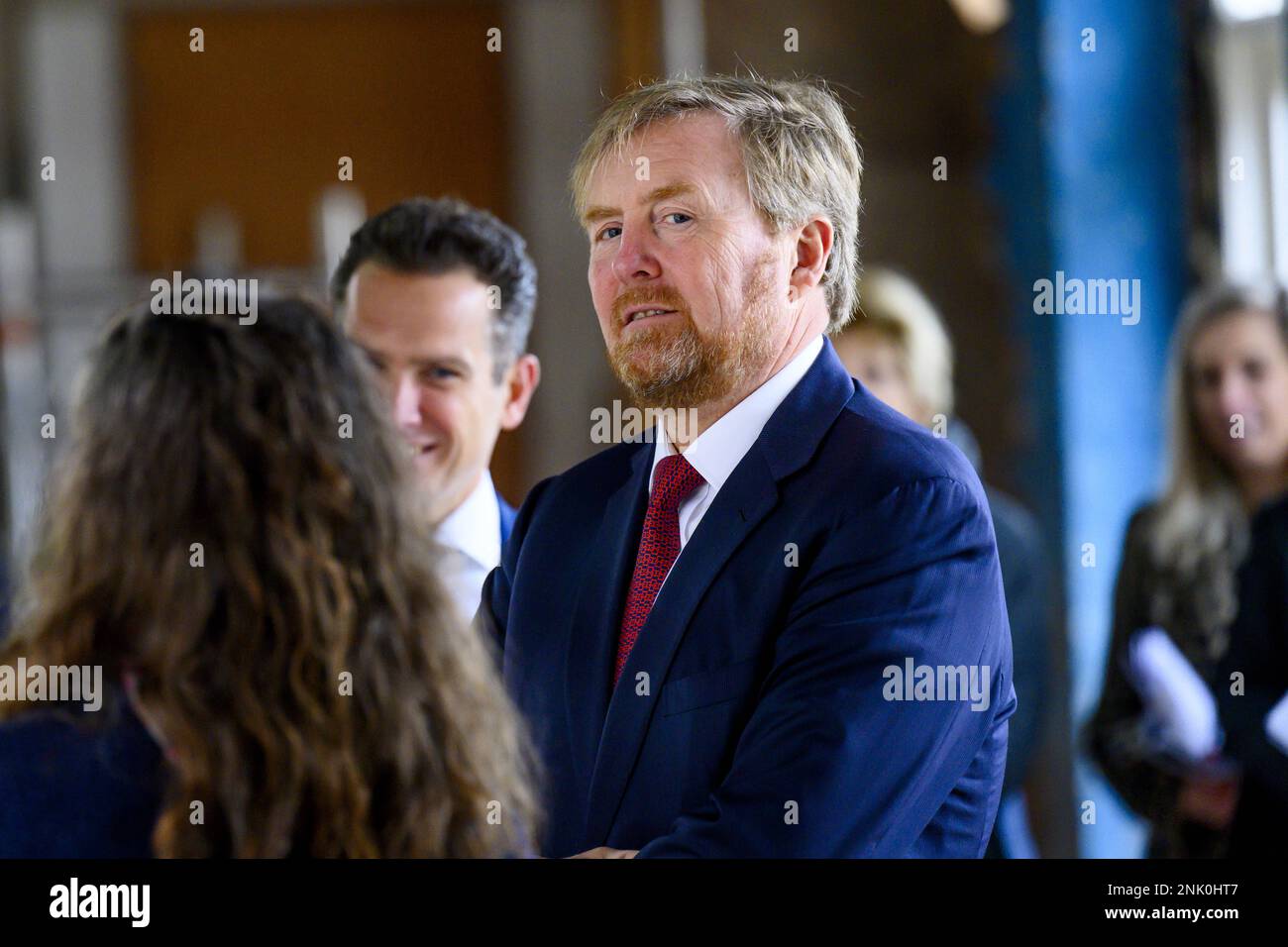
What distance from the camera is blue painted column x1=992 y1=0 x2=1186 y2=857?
3.03 meters

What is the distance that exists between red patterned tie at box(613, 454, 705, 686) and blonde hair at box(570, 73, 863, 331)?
0.24 meters

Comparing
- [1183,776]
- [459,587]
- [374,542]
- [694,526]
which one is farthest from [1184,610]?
[374,542]

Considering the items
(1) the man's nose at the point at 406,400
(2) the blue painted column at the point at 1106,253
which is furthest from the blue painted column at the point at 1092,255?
Result: (1) the man's nose at the point at 406,400

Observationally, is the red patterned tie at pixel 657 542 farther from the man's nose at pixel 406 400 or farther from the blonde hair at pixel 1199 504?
the blonde hair at pixel 1199 504

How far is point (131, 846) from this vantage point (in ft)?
3.76

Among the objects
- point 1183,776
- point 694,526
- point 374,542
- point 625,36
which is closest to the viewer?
point 374,542

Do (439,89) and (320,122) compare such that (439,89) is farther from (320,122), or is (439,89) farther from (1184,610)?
(1184,610)

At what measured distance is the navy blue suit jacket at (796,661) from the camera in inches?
53.9

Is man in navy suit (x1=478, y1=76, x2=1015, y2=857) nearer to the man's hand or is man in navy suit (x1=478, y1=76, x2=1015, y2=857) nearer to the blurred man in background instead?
the man's hand

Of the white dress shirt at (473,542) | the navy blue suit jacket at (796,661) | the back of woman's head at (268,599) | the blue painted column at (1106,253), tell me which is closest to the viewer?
the back of woman's head at (268,599)

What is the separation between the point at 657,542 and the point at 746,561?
122mm

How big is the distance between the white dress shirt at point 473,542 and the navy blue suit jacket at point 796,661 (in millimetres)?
92
